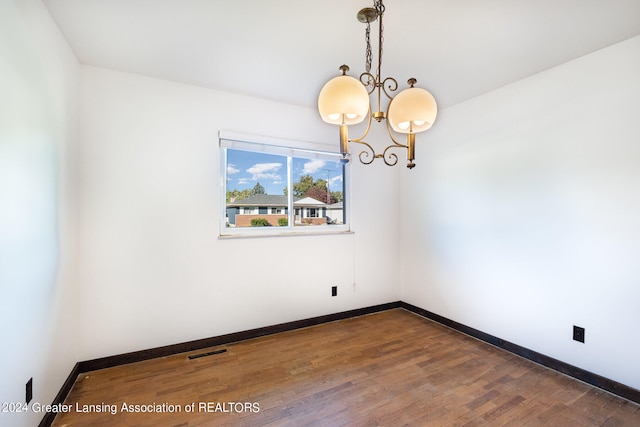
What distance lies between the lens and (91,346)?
2.19 meters

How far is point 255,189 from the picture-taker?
2.91 metres

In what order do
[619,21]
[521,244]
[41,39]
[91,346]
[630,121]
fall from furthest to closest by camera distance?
[521,244] → [91,346] → [630,121] → [619,21] → [41,39]

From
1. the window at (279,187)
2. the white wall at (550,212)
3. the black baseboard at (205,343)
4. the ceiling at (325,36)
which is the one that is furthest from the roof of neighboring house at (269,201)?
the white wall at (550,212)

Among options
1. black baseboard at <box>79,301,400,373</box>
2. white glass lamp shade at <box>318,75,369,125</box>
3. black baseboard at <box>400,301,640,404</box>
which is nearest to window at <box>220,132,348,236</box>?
black baseboard at <box>79,301,400,373</box>

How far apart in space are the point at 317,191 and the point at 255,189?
0.74m

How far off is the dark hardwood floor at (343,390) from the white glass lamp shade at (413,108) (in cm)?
175

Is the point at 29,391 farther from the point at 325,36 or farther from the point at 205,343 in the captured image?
the point at 325,36

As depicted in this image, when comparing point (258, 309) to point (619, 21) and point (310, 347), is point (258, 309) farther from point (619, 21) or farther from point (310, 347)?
point (619, 21)

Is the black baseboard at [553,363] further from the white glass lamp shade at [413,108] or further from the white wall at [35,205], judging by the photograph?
the white wall at [35,205]

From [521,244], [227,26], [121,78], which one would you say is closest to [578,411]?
[521,244]

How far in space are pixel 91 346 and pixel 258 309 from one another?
1327 millimetres

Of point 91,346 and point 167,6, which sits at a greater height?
point 167,6

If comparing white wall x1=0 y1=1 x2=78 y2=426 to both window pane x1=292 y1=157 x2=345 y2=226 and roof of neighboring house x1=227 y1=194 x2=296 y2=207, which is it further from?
window pane x1=292 y1=157 x2=345 y2=226

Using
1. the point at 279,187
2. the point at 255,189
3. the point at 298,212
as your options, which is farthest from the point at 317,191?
the point at 255,189
